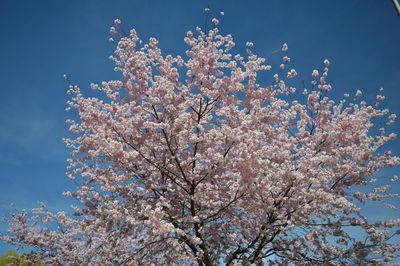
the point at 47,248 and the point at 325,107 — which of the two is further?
the point at 47,248

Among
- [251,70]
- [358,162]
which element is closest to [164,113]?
[251,70]

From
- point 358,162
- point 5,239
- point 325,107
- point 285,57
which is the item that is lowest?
point 358,162

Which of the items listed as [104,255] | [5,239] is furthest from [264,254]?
[5,239]

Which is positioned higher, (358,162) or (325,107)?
(325,107)

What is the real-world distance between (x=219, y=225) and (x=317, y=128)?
13.4ft

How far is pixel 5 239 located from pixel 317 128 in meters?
14.4

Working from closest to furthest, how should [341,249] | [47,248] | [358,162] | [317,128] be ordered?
[341,249], [358,162], [317,128], [47,248]

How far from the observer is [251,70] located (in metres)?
7.38

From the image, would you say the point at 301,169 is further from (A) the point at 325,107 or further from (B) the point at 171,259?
(B) the point at 171,259

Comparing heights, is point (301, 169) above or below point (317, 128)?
below

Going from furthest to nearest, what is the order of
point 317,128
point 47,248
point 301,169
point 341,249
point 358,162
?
point 47,248 < point 317,128 < point 358,162 < point 341,249 < point 301,169

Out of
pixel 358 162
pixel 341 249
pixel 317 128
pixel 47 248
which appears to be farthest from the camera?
pixel 47 248

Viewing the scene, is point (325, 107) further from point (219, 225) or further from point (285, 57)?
point (219, 225)

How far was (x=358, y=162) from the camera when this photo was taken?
7332 millimetres
